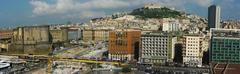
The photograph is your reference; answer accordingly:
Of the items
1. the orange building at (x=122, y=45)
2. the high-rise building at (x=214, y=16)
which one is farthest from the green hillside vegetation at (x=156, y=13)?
the orange building at (x=122, y=45)

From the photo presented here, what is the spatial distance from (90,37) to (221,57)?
35467 millimetres

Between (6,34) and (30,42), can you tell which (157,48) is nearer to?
(30,42)

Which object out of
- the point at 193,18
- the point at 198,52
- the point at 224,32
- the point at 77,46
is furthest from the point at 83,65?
the point at 193,18

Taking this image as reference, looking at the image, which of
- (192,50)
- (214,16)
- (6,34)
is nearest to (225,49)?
(192,50)

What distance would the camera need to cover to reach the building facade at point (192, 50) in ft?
148

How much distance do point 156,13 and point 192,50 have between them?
60070 millimetres

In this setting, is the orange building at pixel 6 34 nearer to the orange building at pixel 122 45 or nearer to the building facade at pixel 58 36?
the building facade at pixel 58 36

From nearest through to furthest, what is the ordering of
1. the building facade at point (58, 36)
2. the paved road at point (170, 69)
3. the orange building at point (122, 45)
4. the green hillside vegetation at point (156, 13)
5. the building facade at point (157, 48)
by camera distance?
the paved road at point (170, 69)
the building facade at point (157, 48)
the orange building at point (122, 45)
the building facade at point (58, 36)
the green hillside vegetation at point (156, 13)

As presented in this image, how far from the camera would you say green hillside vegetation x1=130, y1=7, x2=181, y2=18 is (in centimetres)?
10256

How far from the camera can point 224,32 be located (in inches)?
1873

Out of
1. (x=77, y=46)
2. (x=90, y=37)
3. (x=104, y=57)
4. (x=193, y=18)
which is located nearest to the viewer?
(x=104, y=57)

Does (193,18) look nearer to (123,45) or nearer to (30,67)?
(123,45)

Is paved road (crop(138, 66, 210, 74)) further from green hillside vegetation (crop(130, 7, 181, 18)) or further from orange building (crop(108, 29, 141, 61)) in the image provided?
green hillside vegetation (crop(130, 7, 181, 18))

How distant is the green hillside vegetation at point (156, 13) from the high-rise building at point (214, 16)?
81.5 ft
